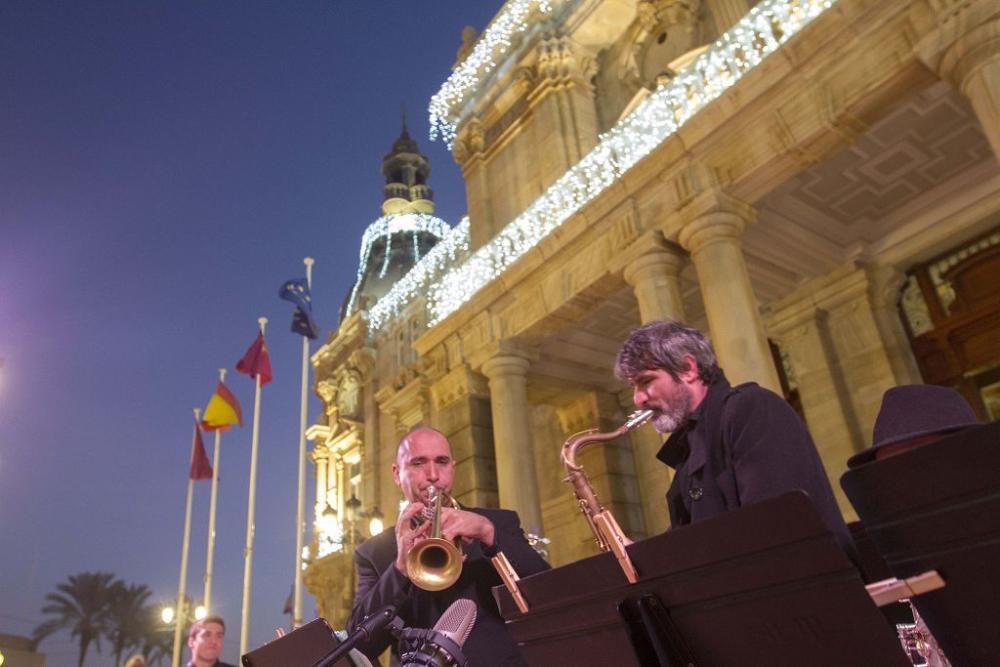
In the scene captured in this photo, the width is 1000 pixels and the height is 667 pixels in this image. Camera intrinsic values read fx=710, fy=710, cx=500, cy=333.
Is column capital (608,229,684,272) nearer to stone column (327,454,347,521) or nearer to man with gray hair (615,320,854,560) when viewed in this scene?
man with gray hair (615,320,854,560)

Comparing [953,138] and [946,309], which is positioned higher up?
[953,138]

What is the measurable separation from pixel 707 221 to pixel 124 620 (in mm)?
48730

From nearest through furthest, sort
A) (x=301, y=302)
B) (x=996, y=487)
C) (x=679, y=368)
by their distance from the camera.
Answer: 1. (x=996, y=487)
2. (x=679, y=368)
3. (x=301, y=302)

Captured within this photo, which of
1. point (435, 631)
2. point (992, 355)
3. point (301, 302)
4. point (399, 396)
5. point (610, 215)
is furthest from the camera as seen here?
point (301, 302)

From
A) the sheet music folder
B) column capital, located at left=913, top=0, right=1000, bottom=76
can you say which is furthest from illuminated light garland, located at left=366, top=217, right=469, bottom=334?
the sheet music folder

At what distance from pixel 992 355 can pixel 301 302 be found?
15843 millimetres

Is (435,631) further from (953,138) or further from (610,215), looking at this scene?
(953,138)

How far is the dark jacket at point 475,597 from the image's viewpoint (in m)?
3.29

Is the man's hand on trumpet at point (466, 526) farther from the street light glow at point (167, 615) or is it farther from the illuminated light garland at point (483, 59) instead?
the street light glow at point (167, 615)

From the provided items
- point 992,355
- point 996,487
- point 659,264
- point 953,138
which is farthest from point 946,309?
point 996,487

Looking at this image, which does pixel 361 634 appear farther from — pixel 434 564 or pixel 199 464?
pixel 199 464

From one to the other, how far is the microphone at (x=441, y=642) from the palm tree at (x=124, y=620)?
51.2 metres

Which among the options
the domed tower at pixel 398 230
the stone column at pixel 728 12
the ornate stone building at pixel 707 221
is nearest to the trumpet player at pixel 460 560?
the ornate stone building at pixel 707 221

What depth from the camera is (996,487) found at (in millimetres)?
1556
